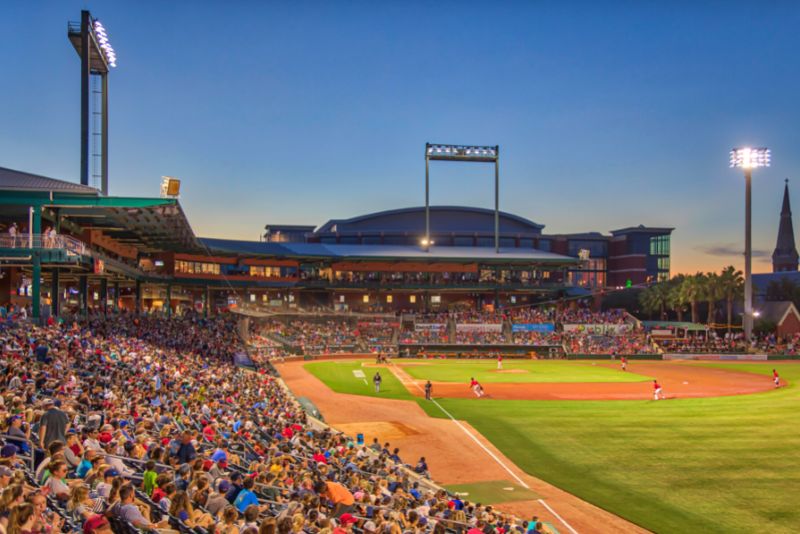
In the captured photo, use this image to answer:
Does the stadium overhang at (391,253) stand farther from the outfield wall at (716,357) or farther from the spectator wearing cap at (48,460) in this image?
the spectator wearing cap at (48,460)

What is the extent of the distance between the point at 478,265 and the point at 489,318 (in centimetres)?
1348

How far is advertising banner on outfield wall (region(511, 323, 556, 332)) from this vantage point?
77750 mm

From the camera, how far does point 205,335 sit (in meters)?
49.4

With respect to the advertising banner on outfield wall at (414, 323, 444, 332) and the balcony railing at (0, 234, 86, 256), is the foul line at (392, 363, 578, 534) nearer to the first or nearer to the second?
the balcony railing at (0, 234, 86, 256)

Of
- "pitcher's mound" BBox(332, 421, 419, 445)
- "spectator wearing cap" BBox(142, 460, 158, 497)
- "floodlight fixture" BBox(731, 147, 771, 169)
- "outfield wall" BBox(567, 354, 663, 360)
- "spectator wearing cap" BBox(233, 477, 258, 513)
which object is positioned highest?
"floodlight fixture" BBox(731, 147, 771, 169)

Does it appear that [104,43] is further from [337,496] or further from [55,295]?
[337,496]

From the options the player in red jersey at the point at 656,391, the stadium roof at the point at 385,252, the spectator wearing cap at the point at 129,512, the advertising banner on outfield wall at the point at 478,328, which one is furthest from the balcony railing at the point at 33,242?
the advertising banner on outfield wall at the point at 478,328

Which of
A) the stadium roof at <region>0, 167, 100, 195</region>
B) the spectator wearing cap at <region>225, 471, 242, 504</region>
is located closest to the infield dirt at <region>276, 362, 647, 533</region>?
the spectator wearing cap at <region>225, 471, 242, 504</region>

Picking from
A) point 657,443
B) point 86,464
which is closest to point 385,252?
point 657,443

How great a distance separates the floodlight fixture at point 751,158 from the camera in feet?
238

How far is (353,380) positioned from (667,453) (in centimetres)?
2874

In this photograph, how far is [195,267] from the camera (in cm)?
7844

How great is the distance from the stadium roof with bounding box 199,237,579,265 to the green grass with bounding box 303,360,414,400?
26381mm

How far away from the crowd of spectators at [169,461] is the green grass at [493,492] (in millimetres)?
1474
